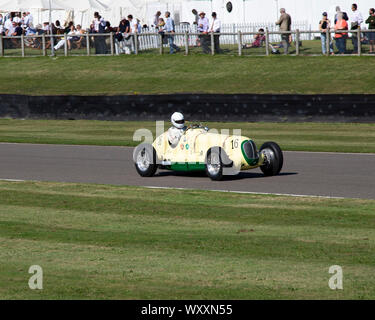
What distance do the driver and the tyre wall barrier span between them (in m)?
8.17

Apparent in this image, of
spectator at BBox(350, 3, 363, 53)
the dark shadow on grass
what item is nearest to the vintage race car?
the dark shadow on grass

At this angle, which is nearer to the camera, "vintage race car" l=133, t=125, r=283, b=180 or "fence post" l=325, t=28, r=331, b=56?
"vintage race car" l=133, t=125, r=283, b=180

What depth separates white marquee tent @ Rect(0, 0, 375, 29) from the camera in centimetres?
4294

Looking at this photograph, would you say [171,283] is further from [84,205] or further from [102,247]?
[84,205]

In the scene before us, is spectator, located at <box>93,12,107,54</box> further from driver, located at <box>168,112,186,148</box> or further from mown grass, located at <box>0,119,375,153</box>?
driver, located at <box>168,112,186,148</box>

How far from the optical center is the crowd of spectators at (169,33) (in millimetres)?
30250

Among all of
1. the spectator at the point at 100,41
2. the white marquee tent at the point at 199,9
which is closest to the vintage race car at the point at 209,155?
the spectator at the point at 100,41

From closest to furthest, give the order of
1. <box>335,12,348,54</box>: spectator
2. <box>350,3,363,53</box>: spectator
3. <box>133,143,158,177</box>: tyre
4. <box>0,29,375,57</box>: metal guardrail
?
<box>133,143,158,177</box>: tyre, <box>350,3,363,53</box>: spectator, <box>335,12,348,54</box>: spectator, <box>0,29,375,57</box>: metal guardrail

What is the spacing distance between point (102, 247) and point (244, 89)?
1927 centimetres

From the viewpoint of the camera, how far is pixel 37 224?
1045 cm

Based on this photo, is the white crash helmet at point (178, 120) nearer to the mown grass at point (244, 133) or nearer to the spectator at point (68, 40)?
the mown grass at point (244, 133)

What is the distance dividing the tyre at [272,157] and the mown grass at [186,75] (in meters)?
11.4

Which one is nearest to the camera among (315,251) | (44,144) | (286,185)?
(315,251)
